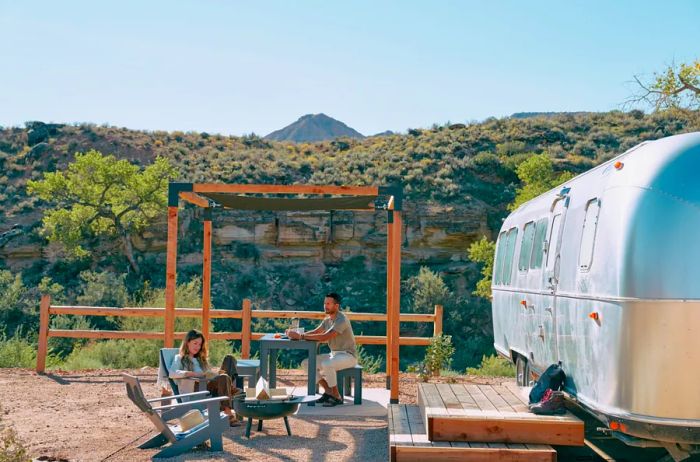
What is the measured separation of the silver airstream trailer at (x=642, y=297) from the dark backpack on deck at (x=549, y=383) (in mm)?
274

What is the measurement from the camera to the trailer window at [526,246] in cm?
911

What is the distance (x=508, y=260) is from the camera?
10.8 metres

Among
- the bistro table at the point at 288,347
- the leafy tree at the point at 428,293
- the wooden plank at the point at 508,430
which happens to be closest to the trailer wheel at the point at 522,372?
the bistro table at the point at 288,347

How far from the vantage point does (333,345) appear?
10.0 metres

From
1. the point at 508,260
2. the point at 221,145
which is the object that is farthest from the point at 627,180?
the point at 221,145

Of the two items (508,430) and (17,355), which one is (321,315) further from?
(508,430)

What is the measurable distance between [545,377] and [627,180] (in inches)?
80.1

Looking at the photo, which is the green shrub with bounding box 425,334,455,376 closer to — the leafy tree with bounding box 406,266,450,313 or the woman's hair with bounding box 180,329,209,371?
the woman's hair with bounding box 180,329,209,371

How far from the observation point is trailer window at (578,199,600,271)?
621cm

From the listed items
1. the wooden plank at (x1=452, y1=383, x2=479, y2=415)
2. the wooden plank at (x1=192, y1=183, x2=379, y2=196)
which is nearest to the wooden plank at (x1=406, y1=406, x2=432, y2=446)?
the wooden plank at (x1=452, y1=383, x2=479, y2=415)

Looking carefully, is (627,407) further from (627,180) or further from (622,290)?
(627,180)

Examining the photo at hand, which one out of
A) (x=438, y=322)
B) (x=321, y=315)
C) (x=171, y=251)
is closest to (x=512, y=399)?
(x=171, y=251)

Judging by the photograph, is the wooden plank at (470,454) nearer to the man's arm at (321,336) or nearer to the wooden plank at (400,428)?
the wooden plank at (400,428)

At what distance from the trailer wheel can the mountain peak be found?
98087 mm
